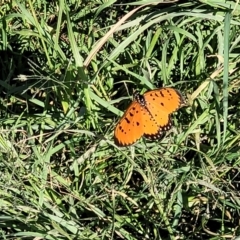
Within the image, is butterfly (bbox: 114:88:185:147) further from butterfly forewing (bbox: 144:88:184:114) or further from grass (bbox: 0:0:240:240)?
grass (bbox: 0:0:240:240)

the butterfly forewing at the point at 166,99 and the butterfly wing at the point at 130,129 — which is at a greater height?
the butterfly forewing at the point at 166,99

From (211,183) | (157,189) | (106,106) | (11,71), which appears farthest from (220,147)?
(11,71)

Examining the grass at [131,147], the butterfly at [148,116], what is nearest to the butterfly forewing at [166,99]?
the butterfly at [148,116]

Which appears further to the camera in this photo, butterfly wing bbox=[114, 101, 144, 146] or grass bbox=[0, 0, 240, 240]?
grass bbox=[0, 0, 240, 240]

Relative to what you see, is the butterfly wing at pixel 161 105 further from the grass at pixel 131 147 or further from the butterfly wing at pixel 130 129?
the grass at pixel 131 147


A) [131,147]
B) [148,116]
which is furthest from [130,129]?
[131,147]

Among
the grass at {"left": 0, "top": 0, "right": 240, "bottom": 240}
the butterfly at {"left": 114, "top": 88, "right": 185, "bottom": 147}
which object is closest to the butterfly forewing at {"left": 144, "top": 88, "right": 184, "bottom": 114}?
the butterfly at {"left": 114, "top": 88, "right": 185, "bottom": 147}

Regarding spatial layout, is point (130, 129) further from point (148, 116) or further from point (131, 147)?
point (131, 147)

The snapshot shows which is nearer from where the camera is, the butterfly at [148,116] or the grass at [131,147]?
the butterfly at [148,116]
